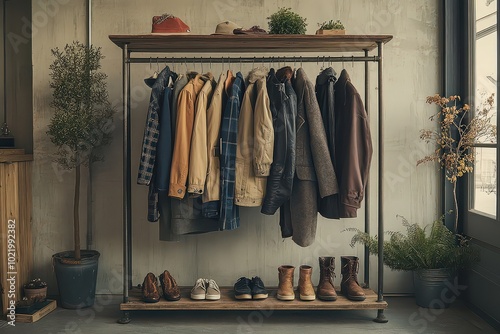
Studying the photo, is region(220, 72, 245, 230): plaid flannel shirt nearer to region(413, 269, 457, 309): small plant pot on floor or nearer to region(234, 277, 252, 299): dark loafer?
region(234, 277, 252, 299): dark loafer

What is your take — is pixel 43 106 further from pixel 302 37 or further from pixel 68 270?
pixel 302 37

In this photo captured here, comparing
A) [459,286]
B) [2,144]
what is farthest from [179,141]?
[459,286]

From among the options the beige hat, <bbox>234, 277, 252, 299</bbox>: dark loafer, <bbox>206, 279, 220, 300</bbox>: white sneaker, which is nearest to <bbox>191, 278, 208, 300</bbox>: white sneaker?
<bbox>206, 279, 220, 300</bbox>: white sneaker

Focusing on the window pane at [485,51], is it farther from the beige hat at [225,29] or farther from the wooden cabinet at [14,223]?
the wooden cabinet at [14,223]

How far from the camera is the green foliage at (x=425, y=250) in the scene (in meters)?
3.69

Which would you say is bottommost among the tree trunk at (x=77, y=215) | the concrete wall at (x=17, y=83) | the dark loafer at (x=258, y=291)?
the dark loafer at (x=258, y=291)

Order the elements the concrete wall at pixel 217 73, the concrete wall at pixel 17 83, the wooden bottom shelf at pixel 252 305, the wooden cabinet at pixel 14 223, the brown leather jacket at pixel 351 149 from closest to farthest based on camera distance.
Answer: the brown leather jacket at pixel 351 149, the wooden bottom shelf at pixel 252 305, the wooden cabinet at pixel 14 223, the concrete wall at pixel 217 73, the concrete wall at pixel 17 83

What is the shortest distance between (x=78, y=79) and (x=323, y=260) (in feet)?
6.66

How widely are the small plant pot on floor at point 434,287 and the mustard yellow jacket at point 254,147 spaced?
1.27 metres

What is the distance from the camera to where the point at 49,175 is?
13.6 feet

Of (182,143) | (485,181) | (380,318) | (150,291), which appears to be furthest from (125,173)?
(485,181)

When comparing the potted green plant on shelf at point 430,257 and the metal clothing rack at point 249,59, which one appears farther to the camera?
the potted green plant on shelf at point 430,257

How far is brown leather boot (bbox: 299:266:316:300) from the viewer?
3.52 metres

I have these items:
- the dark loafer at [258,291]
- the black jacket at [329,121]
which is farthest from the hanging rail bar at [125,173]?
the black jacket at [329,121]
